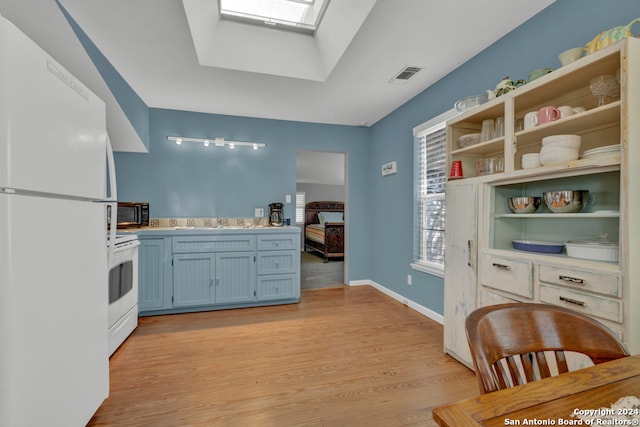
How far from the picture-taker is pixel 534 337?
823 mm

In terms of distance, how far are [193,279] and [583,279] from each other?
3.26 metres

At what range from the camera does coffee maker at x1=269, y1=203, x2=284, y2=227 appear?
3.84m

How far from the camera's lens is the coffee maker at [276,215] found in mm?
3842

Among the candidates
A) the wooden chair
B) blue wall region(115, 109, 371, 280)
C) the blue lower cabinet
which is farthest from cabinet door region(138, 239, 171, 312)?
the wooden chair

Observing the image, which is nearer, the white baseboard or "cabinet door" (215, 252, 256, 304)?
the white baseboard

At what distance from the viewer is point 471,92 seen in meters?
2.47

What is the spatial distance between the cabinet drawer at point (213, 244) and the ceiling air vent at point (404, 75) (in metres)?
2.32

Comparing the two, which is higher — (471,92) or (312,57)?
(312,57)

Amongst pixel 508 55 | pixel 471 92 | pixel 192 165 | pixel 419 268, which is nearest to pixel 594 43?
pixel 508 55

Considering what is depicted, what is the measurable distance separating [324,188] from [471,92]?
22.3 feet

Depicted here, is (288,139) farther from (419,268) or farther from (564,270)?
(564,270)

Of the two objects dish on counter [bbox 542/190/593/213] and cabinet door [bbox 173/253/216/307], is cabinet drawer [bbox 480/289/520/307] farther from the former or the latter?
cabinet door [bbox 173/253/216/307]

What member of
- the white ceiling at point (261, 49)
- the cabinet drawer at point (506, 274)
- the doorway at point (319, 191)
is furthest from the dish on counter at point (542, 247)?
the doorway at point (319, 191)

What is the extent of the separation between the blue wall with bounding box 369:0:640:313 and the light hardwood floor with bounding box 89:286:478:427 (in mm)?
745
